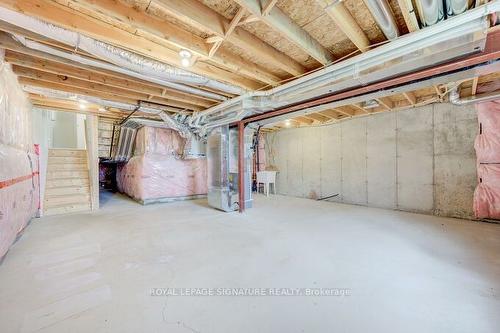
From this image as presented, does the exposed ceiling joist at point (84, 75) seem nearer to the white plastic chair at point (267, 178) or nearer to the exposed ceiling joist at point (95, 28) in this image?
the exposed ceiling joist at point (95, 28)

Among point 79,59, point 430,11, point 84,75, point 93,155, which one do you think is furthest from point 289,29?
point 93,155

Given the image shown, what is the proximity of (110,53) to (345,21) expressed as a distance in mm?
2179

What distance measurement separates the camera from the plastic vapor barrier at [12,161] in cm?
215

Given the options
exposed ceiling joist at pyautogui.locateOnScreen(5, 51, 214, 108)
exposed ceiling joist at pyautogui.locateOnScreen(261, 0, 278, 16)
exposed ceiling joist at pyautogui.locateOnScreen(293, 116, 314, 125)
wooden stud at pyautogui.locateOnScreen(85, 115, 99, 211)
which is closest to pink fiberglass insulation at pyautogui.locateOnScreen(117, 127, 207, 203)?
wooden stud at pyautogui.locateOnScreen(85, 115, 99, 211)

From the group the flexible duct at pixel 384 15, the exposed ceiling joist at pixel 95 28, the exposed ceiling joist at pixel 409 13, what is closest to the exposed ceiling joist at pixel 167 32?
the exposed ceiling joist at pixel 95 28

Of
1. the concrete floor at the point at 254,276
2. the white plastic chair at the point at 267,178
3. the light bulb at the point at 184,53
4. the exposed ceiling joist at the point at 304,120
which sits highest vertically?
the exposed ceiling joist at the point at 304,120

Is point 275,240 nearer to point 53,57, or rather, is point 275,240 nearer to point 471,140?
point 53,57

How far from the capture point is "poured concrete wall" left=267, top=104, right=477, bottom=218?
3.77 meters

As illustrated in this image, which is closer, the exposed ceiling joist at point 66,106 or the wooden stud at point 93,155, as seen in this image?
the exposed ceiling joist at point 66,106

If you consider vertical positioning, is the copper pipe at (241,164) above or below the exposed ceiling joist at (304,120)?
below

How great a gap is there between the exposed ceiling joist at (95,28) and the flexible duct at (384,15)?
5.85 ft

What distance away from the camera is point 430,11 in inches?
60.2

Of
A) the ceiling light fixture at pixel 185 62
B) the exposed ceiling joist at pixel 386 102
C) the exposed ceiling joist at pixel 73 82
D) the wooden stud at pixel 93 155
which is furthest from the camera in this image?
the wooden stud at pixel 93 155

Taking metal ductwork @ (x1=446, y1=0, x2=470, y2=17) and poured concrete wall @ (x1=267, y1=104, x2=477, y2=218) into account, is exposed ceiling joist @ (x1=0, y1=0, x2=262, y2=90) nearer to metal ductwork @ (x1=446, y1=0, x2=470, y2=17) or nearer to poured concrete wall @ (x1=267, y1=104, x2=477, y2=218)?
metal ductwork @ (x1=446, y1=0, x2=470, y2=17)
